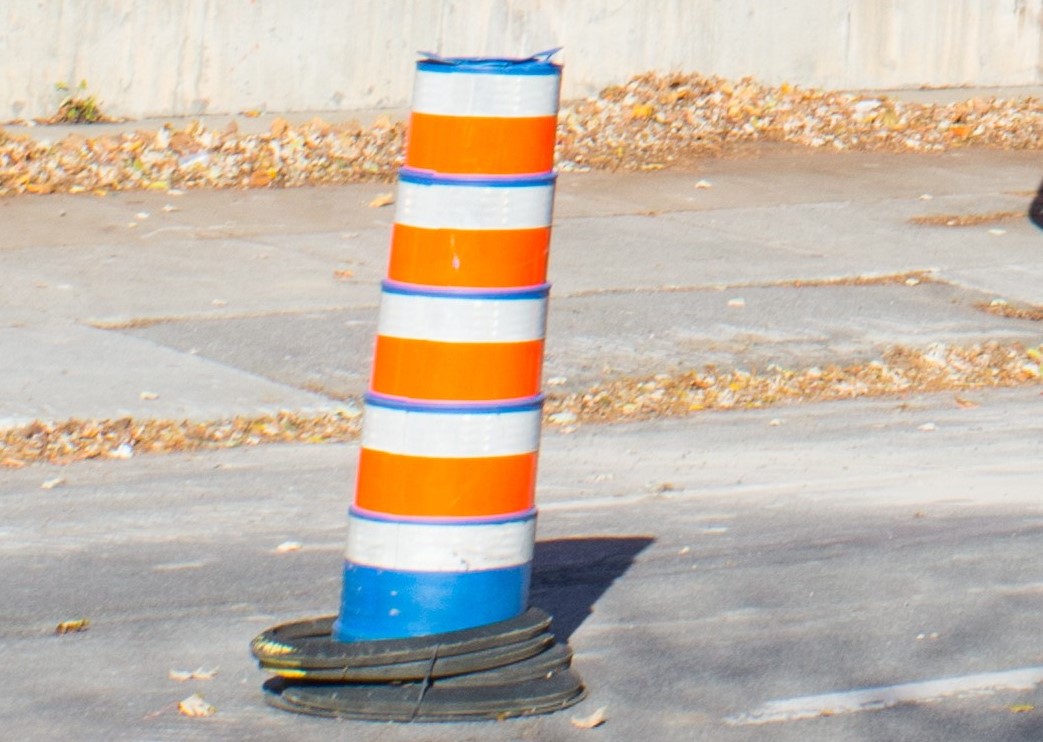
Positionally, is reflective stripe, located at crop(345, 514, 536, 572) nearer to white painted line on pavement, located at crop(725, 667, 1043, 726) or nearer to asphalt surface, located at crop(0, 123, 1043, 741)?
asphalt surface, located at crop(0, 123, 1043, 741)

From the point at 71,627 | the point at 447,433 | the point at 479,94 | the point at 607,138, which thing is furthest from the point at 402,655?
the point at 607,138

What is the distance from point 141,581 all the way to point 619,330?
3977 millimetres

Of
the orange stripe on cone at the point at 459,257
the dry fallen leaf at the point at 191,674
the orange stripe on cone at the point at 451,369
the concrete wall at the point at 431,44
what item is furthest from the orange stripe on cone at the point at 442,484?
the concrete wall at the point at 431,44

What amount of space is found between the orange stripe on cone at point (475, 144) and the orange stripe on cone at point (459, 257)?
15 cm

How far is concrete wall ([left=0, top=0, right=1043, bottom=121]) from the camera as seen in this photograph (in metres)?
13.5

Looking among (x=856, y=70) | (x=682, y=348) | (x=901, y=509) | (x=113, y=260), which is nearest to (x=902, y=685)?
(x=901, y=509)

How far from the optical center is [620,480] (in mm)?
7234

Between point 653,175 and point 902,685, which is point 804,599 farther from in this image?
point 653,175

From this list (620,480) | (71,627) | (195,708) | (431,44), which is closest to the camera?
(195,708)

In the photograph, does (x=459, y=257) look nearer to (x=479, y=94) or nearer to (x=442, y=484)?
(x=479, y=94)

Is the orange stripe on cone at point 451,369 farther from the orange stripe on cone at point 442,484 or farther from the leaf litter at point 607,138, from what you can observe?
the leaf litter at point 607,138

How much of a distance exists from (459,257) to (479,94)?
371 mm

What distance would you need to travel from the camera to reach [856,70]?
16531 millimetres

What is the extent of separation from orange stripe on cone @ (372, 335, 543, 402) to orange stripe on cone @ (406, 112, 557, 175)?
0.40 m
